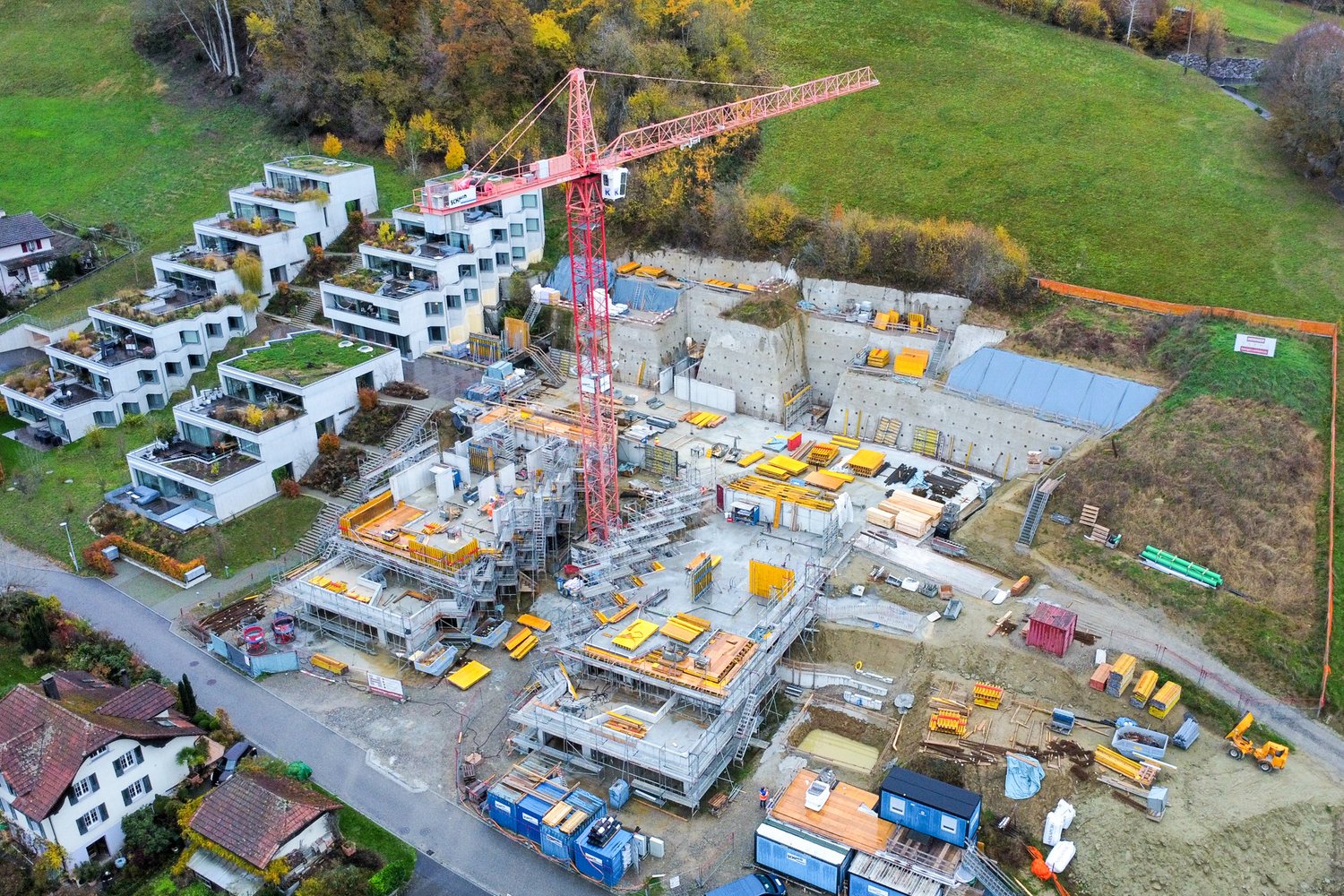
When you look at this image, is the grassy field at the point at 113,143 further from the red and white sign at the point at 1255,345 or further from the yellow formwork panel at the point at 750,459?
the red and white sign at the point at 1255,345

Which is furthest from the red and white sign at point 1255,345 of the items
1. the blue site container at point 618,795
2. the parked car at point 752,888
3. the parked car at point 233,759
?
the parked car at point 233,759

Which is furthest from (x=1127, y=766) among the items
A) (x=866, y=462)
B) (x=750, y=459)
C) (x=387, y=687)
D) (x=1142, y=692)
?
(x=387, y=687)

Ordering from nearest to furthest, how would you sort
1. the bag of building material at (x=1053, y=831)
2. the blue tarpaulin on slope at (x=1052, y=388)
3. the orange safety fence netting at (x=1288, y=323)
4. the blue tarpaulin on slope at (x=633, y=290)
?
1. the bag of building material at (x=1053, y=831)
2. the orange safety fence netting at (x=1288, y=323)
3. the blue tarpaulin on slope at (x=1052, y=388)
4. the blue tarpaulin on slope at (x=633, y=290)

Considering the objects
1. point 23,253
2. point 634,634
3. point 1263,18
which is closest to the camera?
point 634,634

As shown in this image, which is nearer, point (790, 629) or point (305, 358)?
point (790, 629)

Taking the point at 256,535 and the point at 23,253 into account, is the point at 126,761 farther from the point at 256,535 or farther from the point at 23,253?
the point at 23,253

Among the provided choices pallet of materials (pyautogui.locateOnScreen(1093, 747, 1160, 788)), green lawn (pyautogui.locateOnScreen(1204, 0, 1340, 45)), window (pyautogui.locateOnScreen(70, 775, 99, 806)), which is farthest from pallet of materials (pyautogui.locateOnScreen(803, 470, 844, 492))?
green lawn (pyautogui.locateOnScreen(1204, 0, 1340, 45))

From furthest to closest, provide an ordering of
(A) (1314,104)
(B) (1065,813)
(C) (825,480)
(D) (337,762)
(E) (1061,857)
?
(A) (1314,104) < (C) (825,480) < (D) (337,762) < (B) (1065,813) < (E) (1061,857)
